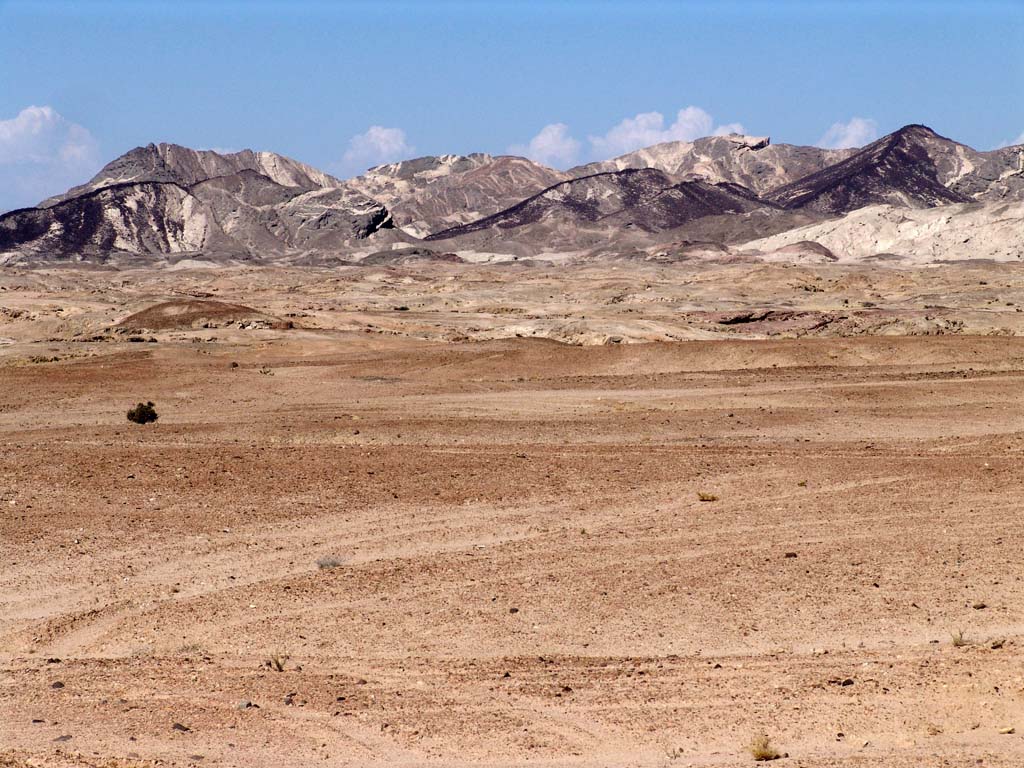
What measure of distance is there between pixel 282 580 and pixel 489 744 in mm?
5091

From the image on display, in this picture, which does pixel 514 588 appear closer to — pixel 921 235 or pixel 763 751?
pixel 763 751

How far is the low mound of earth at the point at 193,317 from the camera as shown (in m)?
53.2

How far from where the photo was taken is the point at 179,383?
33.6 metres

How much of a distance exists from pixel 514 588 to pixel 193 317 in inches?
1790

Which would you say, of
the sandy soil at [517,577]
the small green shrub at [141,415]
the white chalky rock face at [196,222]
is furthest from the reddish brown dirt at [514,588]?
the white chalky rock face at [196,222]

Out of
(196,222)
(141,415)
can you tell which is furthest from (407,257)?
(141,415)

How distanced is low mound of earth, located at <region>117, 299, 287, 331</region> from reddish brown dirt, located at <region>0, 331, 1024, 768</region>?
27.2 m

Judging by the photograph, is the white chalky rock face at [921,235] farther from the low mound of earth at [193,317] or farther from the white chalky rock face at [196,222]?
the low mound of earth at [193,317]

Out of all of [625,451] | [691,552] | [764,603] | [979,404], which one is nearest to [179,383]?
[625,451]

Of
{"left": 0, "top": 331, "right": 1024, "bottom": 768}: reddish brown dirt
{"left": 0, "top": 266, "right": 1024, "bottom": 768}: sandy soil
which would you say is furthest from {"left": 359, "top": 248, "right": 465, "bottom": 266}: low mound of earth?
{"left": 0, "top": 331, "right": 1024, "bottom": 768}: reddish brown dirt

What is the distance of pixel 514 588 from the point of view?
1242cm

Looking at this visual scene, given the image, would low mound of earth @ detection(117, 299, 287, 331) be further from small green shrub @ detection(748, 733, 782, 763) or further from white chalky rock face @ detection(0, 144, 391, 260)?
white chalky rock face @ detection(0, 144, 391, 260)

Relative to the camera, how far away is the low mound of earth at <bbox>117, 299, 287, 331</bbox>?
53.2 m

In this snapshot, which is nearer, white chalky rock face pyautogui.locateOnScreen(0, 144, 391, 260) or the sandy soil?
the sandy soil
